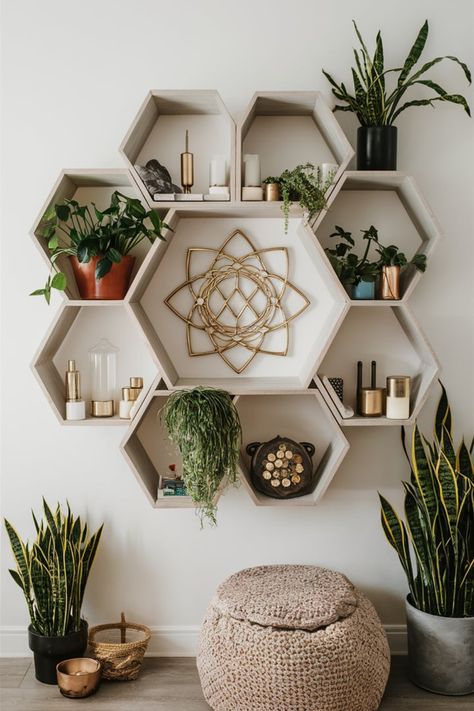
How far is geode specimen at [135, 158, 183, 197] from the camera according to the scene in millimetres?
2447

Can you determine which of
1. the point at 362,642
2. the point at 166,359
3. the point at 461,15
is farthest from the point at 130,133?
the point at 362,642

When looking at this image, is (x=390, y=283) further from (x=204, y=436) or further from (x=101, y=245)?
(x=101, y=245)

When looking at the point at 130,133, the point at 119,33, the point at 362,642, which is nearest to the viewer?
the point at 362,642

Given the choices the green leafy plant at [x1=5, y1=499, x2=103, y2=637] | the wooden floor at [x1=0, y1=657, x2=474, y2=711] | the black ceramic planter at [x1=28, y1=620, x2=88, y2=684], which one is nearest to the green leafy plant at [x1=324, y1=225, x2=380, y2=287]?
the green leafy plant at [x1=5, y1=499, x2=103, y2=637]

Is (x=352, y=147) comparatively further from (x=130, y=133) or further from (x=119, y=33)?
(x=119, y=33)

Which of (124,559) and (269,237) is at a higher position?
(269,237)

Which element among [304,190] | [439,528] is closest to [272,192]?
[304,190]

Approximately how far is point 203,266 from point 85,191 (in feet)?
1.77

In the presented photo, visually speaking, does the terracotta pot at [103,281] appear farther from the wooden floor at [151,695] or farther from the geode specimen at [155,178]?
the wooden floor at [151,695]

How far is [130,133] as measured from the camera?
242 cm

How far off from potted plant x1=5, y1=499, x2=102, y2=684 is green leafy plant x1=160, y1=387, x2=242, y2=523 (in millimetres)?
540

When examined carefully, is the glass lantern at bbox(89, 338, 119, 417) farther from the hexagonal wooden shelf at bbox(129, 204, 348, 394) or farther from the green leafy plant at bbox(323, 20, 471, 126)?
the green leafy plant at bbox(323, 20, 471, 126)

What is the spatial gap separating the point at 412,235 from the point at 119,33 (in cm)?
136

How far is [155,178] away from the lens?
8.08 feet
